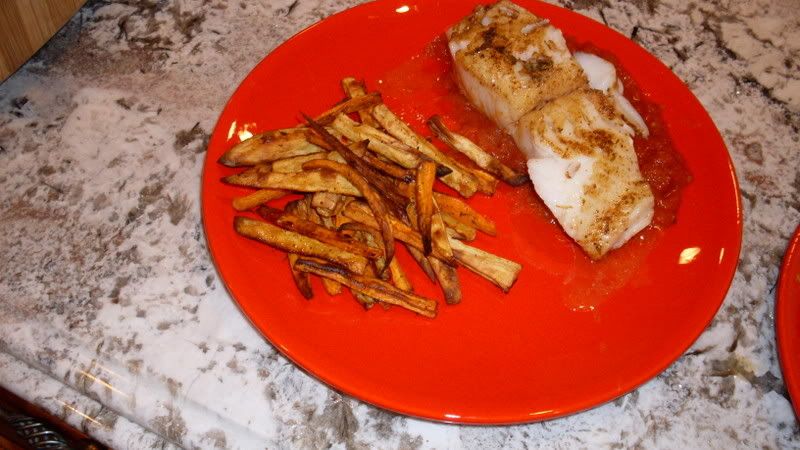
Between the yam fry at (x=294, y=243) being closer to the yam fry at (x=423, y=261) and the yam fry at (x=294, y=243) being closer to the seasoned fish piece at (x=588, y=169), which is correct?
the yam fry at (x=423, y=261)

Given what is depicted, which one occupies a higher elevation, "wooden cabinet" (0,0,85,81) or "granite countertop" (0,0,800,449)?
"wooden cabinet" (0,0,85,81)

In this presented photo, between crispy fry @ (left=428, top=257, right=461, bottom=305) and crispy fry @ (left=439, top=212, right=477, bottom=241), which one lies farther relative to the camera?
crispy fry @ (left=439, top=212, right=477, bottom=241)

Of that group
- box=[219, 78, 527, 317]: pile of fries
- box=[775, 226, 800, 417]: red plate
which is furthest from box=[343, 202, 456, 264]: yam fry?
box=[775, 226, 800, 417]: red plate

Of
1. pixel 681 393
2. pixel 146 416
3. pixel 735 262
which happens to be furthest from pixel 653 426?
pixel 146 416

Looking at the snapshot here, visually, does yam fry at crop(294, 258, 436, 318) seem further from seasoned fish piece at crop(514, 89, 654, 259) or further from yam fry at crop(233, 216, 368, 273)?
seasoned fish piece at crop(514, 89, 654, 259)

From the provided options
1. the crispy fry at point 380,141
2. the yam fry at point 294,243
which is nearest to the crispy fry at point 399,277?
the yam fry at point 294,243

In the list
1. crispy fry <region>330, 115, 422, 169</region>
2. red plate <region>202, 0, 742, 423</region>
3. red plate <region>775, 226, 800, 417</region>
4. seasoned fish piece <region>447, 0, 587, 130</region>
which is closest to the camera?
red plate <region>202, 0, 742, 423</region>

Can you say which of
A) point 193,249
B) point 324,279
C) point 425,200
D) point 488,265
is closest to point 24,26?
point 193,249

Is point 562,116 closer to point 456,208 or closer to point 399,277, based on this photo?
point 456,208

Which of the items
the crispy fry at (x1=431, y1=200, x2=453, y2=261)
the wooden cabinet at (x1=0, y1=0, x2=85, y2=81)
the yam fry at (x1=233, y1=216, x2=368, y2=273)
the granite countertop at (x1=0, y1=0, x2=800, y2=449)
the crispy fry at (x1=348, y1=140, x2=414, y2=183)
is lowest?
the granite countertop at (x1=0, y1=0, x2=800, y2=449)
